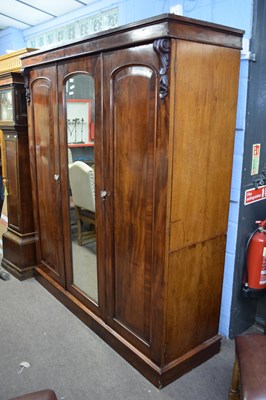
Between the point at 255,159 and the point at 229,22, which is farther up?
the point at 229,22

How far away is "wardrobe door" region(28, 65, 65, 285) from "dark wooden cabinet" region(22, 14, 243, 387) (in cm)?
6

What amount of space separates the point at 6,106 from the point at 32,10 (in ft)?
5.45

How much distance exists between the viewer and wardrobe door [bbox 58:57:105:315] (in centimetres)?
197

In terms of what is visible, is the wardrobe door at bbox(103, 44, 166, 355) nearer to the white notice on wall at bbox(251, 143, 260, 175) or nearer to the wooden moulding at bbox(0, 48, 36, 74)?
the white notice on wall at bbox(251, 143, 260, 175)

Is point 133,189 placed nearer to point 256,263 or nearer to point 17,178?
point 256,263

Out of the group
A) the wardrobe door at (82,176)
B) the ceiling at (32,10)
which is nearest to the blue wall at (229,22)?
the wardrobe door at (82,176)

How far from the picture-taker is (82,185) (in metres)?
2.29

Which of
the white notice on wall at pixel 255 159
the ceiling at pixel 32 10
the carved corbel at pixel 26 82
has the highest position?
the ceiling at pixel 32 10

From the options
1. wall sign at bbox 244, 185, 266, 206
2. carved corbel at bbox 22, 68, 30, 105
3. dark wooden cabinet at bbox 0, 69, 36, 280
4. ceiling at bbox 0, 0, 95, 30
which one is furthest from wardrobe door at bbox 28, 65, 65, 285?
ceiling at bbox 0, 0, 95, 30

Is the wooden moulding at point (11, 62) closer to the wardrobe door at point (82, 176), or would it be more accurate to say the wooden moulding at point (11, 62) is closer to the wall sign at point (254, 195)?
the wardrobe door at point (82, 176)

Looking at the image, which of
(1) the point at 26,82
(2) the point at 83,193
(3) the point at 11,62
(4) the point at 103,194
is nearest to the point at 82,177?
(2) the point at 83,193

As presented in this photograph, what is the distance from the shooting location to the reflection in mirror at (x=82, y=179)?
2.04m

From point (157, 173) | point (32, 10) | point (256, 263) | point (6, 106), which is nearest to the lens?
point (157, 173)

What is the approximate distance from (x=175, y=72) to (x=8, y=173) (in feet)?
6.80
